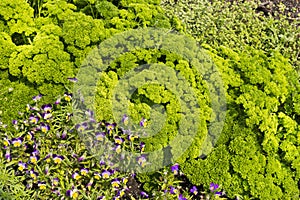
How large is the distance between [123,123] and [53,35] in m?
0.90

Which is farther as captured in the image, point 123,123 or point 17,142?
→ point 123,123

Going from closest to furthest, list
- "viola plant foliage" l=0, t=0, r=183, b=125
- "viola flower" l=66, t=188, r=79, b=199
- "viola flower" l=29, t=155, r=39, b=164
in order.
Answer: "viola flower" l=66, t=188, r=79, b=199, "viola flower" l=29, t=155, r=39, b=164, "viola plant foliage" l=0, t=0, r=183, b=125

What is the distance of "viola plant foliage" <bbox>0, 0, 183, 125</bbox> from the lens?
331 cm

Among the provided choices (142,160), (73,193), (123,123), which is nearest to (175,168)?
(142,160)

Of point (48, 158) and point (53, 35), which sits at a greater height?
point (53, 35)

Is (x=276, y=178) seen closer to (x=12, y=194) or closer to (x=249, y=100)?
(x=249, y=100)

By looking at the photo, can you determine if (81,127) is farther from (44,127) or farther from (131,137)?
(131,137)

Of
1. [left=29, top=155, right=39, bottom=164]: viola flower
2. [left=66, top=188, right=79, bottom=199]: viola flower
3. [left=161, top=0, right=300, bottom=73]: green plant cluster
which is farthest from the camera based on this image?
[left=161, top=0, right=300, bottom=73]: green plant cluster

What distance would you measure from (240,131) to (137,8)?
133 cm

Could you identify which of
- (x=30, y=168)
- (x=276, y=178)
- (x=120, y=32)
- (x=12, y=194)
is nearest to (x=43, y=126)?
(x=30, y=168)

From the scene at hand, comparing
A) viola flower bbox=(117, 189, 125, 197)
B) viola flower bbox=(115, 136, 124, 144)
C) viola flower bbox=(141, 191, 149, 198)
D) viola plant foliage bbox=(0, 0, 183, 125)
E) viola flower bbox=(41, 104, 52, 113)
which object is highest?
viola plant foliage bbox=(0, 0, 183, 125)

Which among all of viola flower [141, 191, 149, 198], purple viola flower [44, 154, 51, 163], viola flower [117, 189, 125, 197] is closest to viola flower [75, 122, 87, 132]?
purple viola flower [44, 154, 51, 163]

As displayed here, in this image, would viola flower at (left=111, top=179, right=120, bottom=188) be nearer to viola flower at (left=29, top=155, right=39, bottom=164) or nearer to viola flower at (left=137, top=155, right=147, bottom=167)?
viola flower at (left=137, top=155, right=147, bottom=167)

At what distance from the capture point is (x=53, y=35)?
11.2 feet
